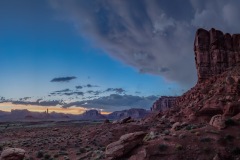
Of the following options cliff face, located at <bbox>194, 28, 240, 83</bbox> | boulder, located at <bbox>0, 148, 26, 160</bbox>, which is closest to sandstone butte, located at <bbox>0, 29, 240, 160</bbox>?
cliff face, located at <bbox>194, 28, 240, 83</bbox>

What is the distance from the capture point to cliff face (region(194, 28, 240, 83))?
66.4 m

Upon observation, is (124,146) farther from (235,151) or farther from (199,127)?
(199,127)

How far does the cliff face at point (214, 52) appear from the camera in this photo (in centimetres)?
6644

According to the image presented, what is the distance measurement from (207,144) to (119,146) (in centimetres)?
799

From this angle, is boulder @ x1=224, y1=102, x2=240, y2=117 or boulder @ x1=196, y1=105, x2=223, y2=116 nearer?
boulder @ x1=224, y1=102, x2=240, y2=117

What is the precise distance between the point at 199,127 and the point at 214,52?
132 feet

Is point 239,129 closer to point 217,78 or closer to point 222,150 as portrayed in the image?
point 222,150

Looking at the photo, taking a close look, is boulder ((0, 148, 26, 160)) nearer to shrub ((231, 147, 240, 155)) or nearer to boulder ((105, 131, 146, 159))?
boulder ((105, 131, 146, 159))

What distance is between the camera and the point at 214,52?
66.8m

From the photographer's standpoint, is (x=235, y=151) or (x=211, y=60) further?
(x=211, y=60)

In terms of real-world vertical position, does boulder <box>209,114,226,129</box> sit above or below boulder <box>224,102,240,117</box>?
below

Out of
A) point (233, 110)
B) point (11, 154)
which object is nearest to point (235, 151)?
point (233, 110)

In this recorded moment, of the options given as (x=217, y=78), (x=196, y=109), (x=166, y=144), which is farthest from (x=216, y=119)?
(x=217, y=78)

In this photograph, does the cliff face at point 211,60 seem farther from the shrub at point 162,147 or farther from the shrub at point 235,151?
the shrub at point 235,151
